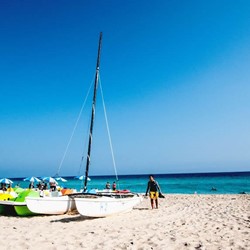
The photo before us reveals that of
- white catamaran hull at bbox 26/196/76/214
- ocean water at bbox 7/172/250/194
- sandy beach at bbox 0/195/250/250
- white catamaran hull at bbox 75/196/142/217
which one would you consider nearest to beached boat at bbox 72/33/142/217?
white catamaran hull at bbox 75/196/142/217

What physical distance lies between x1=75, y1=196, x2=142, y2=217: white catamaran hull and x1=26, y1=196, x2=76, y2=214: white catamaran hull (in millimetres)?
2033

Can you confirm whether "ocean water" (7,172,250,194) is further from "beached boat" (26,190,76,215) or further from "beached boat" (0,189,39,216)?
"beached boat" (0,189,39,216)

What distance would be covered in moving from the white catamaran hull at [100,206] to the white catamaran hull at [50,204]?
6.67 feet

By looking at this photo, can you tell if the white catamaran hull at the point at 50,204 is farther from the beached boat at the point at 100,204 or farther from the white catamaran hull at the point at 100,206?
the white catamaran hull at the point at 100,206

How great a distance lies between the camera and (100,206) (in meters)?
13.5

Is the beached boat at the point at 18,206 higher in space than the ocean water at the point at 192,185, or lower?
higher

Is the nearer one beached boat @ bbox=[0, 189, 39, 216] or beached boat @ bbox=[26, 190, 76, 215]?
beached boat @ bbox=[26, 190, 76, 215]

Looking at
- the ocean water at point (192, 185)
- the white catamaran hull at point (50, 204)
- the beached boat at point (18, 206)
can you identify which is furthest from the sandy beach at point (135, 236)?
the ocean water at point (192, 185)

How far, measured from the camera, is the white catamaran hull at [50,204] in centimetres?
1419

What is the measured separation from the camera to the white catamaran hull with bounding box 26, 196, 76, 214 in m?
14.2

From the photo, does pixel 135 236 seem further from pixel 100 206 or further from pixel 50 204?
pixel 50 204

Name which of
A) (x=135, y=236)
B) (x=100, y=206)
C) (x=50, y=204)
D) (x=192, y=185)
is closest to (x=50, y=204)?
(x=50, y=204)

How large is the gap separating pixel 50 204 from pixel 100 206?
2.79 m

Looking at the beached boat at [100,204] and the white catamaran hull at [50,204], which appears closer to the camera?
the beached boat at [100,204]
